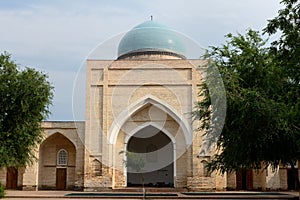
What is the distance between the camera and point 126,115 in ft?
92.1

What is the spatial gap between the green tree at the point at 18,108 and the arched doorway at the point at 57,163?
36.2 ft

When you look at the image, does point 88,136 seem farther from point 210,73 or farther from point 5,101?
point 210,73

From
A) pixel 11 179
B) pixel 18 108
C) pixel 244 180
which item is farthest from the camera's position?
pixel 11 179

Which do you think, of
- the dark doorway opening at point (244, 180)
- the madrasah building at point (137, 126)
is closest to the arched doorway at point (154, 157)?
the madrasah building at point (137, 126)

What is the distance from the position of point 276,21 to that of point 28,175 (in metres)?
22.2

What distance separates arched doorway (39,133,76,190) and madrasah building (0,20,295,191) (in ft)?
0.22

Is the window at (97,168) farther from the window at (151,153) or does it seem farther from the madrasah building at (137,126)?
the window at (151,153)

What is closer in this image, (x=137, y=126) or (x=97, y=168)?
(x=97, y=168)

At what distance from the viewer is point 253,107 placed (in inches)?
492

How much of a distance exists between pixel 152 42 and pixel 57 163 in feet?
34.2

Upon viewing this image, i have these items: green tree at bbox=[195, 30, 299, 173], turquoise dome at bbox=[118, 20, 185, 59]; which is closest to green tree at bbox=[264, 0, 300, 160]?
green tree at bbox=[195, 30, 299, 173]

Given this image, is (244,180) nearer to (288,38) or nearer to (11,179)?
(11,179)

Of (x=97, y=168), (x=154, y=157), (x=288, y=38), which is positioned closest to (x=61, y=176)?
(x=97, y=168)

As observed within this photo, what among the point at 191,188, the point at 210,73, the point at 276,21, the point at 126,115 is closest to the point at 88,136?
the point at 126,115
